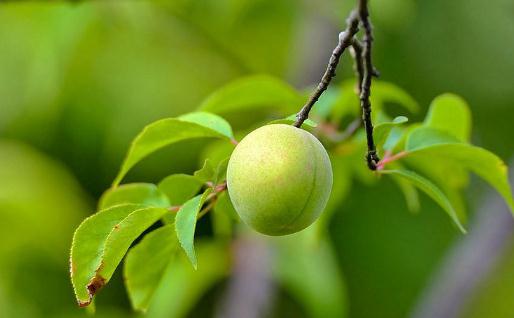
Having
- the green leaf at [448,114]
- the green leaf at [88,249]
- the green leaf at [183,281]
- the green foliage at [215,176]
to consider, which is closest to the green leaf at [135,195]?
the green foliage at [215,176]

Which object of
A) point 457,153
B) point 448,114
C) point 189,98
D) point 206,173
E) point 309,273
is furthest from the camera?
point 189,98

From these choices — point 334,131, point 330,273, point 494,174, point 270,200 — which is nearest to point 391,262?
point 330,273

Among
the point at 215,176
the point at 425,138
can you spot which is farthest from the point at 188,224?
the point at 425,138

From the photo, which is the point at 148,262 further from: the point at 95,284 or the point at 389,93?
the point at 389,93

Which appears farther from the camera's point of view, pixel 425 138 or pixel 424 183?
pixel 425 138

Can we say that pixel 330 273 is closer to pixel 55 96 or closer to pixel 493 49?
pixel 55 96

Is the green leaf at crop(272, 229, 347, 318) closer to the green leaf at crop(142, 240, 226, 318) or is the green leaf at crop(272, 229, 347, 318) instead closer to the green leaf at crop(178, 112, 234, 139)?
the green leaf at crop(142, 240, 226, 318)

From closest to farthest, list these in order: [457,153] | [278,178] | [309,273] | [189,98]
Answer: [278,178] < [457,153] < [309,273] < [189,98]

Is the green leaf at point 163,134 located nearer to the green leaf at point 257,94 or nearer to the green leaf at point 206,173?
the green leaf at point 206,173
